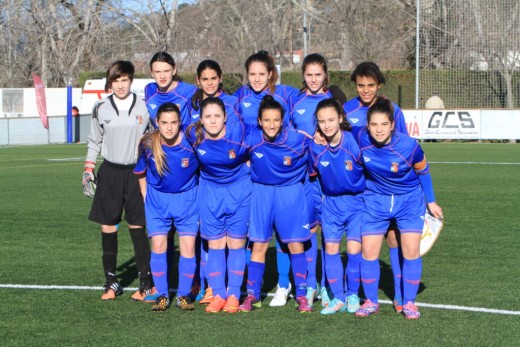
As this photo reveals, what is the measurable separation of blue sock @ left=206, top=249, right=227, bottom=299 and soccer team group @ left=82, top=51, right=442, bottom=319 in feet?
0.04

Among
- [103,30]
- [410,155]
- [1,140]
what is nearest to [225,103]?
[410,155]

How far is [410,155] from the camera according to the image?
6.39 meters

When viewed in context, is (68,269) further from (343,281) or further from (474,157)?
(474,157)

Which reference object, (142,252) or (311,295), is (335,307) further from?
(142,252)

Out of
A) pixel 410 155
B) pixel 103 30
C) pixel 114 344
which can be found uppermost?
pixel 103 30

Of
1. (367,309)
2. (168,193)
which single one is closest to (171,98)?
(168,193)

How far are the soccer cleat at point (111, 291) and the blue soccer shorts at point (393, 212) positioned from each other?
6.77 feet

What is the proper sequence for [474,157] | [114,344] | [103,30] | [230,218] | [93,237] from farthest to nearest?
[103,30] → [474,157] → [93,237] → [230,218] → [114,344]

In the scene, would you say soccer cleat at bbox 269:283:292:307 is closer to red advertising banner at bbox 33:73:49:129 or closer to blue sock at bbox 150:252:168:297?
blue sock at bbox 150:252:168:297

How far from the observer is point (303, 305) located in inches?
265

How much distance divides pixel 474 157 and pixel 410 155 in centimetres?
1686

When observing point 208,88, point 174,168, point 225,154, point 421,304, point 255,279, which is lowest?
point 421,304

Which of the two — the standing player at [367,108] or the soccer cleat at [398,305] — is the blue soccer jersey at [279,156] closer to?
the standing player at [367,108]

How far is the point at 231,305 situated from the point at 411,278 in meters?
1.33
